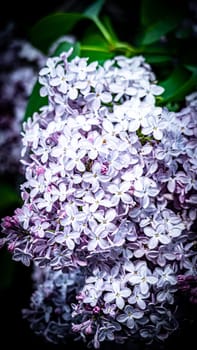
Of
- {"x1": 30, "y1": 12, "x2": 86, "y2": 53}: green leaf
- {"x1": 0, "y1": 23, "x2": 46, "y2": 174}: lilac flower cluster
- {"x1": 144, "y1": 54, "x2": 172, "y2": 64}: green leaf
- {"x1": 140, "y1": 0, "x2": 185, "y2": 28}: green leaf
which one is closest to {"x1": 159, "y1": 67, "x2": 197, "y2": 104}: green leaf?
{"x1": 144, "y1": 54, "x2": 172, "y2": 64}: green leaf

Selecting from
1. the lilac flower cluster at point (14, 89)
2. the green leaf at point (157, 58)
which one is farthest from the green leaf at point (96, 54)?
the lilac flower cluster at point (14, 89)

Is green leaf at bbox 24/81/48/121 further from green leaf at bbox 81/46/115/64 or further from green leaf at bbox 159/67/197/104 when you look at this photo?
green leaf at bbox 159/67/197/104

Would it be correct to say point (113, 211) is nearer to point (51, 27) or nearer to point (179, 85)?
point (179, 85)

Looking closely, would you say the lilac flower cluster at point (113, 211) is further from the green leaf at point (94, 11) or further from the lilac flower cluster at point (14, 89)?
the lilac flower cluster at point (14, 89)

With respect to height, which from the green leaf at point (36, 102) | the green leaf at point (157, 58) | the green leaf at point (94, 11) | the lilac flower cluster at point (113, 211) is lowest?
the lilac flower cluster at point (113, 211)

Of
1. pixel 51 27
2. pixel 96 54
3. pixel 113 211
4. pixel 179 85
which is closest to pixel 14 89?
pixel 51 27

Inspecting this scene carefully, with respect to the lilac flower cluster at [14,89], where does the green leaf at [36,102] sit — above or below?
below
